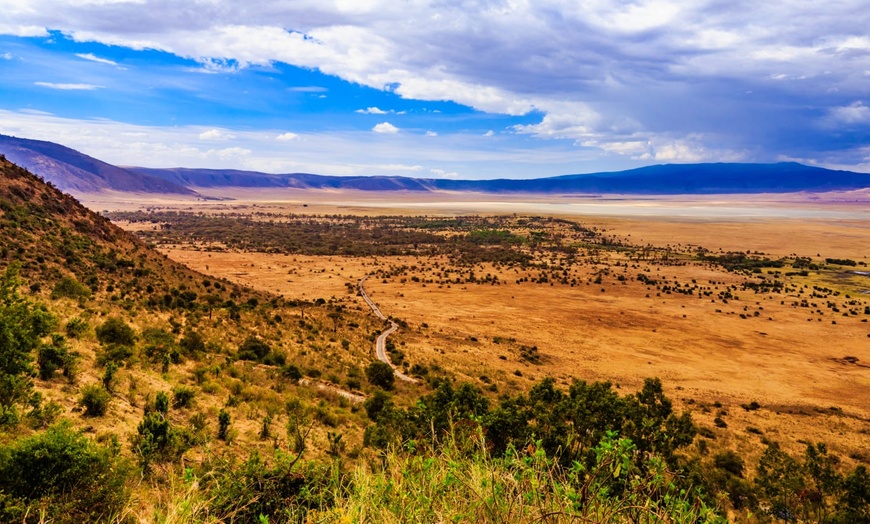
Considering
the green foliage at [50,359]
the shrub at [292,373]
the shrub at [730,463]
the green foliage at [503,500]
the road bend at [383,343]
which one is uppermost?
the green foliage at [503,500]

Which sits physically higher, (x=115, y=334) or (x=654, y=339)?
(x=115, y=334)

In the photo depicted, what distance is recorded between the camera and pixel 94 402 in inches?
395

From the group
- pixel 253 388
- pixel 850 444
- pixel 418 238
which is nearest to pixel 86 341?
pixel 253 388

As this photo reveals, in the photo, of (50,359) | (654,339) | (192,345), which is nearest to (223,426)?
(50,359)

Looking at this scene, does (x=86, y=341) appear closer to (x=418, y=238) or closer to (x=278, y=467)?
(x=278, y=467)

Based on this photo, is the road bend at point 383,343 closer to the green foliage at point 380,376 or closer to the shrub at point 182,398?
the green foliage at point 380,376

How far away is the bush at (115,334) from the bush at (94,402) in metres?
7.14

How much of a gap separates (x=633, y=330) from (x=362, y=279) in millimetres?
38206

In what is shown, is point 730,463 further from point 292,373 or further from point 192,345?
point 192,345

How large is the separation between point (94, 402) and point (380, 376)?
14.6 meters

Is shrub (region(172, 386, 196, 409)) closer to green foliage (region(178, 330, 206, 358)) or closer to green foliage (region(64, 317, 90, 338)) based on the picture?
green foliage (region(64, 317, 90, 338))

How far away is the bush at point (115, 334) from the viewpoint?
16562 millimetres

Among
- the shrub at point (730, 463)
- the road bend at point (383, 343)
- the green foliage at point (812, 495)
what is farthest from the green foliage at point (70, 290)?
the shrub at point (730, 463)

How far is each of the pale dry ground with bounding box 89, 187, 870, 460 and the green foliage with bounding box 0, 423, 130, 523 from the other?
2312 cm
